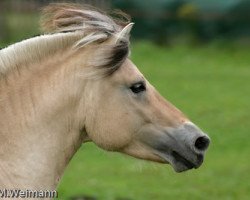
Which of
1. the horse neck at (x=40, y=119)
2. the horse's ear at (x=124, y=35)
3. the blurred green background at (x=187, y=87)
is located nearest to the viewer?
the horse neck at (x=40, y=119)

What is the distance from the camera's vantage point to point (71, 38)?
5656 mm

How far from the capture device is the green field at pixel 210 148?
11.8 meters

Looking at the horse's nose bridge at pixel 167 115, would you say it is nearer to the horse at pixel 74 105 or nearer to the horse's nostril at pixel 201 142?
the horse at pixel 74 105

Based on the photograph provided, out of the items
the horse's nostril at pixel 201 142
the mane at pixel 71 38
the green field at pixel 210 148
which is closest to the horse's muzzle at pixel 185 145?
the horse's nostril at pixel 201 142

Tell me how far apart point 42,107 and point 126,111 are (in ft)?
1.69

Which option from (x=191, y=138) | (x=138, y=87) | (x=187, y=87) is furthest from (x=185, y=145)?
(x=187, y=87)

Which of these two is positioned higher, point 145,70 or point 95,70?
point 95,70

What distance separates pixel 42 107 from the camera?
5531 millimetres

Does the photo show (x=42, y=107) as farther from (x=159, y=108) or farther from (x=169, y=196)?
(x=169, y=196)

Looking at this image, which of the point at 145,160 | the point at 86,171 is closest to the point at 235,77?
the point at 86,171

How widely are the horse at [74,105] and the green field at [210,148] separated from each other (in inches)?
12.7

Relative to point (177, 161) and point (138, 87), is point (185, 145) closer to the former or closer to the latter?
point (177, 161)

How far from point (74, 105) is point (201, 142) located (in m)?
0.83

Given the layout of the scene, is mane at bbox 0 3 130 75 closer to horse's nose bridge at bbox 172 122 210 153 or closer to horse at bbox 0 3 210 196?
horse at bbox 0 3 210 196
